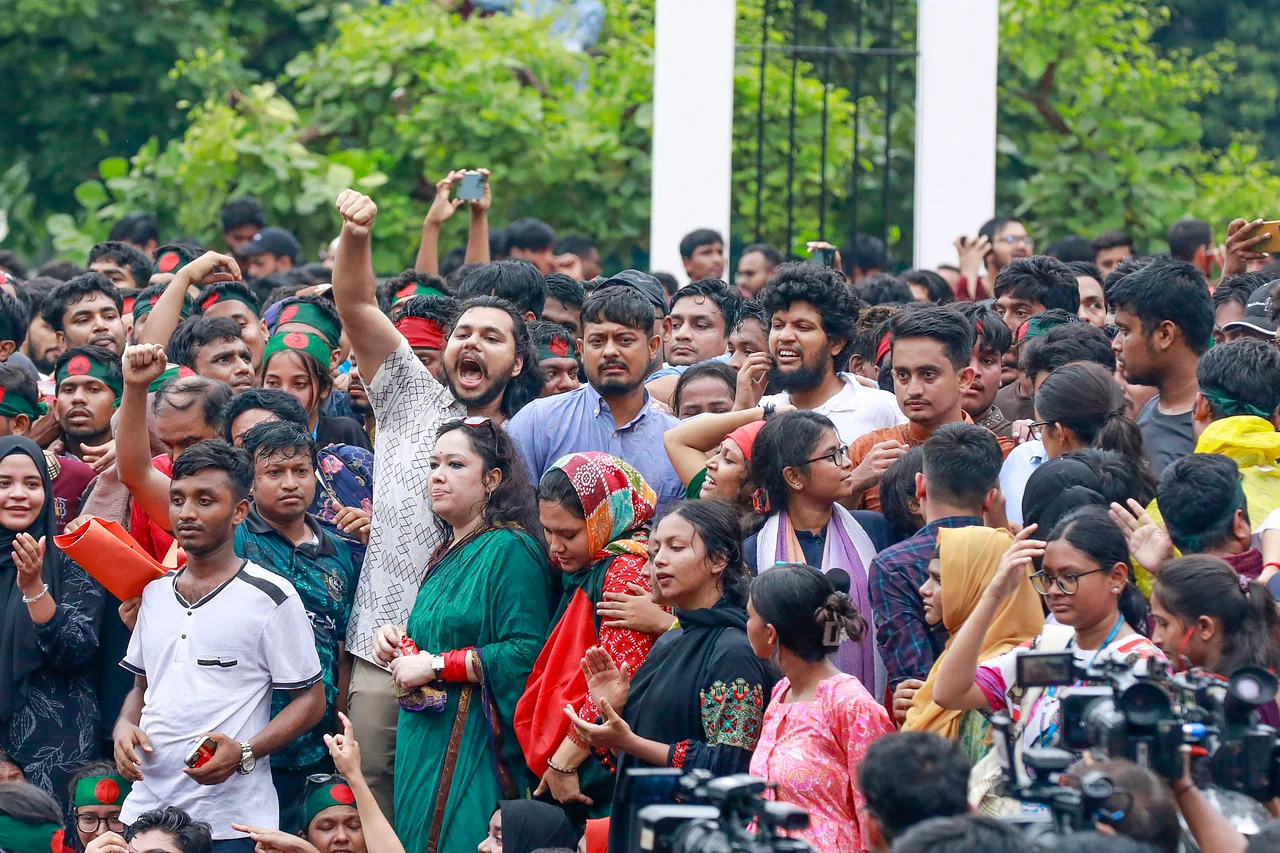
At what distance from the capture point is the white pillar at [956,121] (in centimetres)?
1058

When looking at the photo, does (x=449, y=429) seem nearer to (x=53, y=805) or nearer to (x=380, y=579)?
(x=380, y=579)

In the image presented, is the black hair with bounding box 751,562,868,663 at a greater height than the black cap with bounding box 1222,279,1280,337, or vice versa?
the black cap with bounding box 1222,279,1280,337

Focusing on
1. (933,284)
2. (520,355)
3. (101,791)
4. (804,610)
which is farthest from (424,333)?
(933,284)

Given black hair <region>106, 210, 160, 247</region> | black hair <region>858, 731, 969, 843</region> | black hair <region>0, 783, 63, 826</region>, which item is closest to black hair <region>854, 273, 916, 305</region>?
black hair <region>0, 783, 63, 826</region>

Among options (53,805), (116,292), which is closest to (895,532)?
(53,805)

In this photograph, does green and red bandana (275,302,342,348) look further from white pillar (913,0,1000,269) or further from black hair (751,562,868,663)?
white pillar (913,0,1000,269)

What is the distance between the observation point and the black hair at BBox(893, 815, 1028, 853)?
10.00ft

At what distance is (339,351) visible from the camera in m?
7.38

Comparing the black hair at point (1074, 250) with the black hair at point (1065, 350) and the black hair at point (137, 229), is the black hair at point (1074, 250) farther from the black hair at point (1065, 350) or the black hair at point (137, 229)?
the black hair at point (137, 229)

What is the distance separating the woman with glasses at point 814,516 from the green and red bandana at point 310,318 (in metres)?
2.37

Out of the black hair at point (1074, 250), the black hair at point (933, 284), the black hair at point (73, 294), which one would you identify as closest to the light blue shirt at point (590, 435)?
the black hair at point (73, 294)

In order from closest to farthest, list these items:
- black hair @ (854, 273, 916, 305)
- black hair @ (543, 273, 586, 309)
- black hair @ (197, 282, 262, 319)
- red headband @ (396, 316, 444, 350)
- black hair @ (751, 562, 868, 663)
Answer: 1. black hair @ (751, 562, 868, 663)
2. red headband @ (396, 316, 444, 350)
3. black hair @ (197, 282, 262, 319)
4. black hair @ (543, 273, 586, 309)
5. black hair @ (854, 273, 916, 305)

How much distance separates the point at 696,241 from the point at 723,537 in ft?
17.0

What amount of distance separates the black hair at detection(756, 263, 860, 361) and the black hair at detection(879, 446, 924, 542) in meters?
0.77
